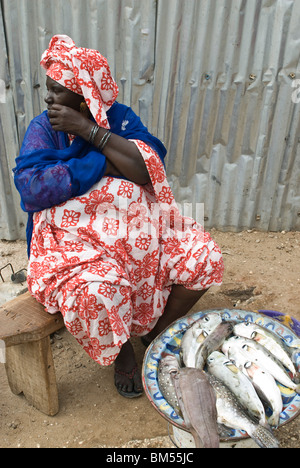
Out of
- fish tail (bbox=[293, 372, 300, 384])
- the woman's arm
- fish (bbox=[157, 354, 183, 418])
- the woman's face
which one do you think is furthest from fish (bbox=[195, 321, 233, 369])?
the woman's face

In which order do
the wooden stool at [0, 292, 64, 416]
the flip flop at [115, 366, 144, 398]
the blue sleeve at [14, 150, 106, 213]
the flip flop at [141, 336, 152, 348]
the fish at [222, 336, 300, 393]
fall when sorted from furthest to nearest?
the flip flop at [141, 336, 152, 348] < the flip flop at [115, 366, 144, 398] < the blue sleeve at [14, 150, 106, 213] < the wooden stool at [0, 292, 64, 416] < the fish at [222, 336, 300, 393]

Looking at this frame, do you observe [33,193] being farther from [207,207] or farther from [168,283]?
[207,207]

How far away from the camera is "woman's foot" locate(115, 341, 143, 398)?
107 inches

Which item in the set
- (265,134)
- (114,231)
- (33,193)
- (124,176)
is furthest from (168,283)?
(265,134)

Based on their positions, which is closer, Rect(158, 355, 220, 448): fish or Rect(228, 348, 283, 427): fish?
Rect(158, 355, 220, 448): fish

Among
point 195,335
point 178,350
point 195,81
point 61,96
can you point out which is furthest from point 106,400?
point 195,81

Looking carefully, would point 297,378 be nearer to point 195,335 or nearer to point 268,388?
point 268,388

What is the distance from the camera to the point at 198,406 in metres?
1.87

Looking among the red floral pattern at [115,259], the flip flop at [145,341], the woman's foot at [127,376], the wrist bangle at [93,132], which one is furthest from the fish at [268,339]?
the wrist bangle at [93,132]

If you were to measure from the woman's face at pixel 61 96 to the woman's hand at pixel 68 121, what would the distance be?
0.10ft

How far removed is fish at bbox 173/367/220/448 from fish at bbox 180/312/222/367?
19 cm

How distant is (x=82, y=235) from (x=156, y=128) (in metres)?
1.70

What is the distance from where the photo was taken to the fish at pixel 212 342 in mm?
2256

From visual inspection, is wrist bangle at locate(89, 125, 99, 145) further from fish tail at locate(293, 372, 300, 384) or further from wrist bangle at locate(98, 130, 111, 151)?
fish tail at locate(293, 372, 300, 384)
